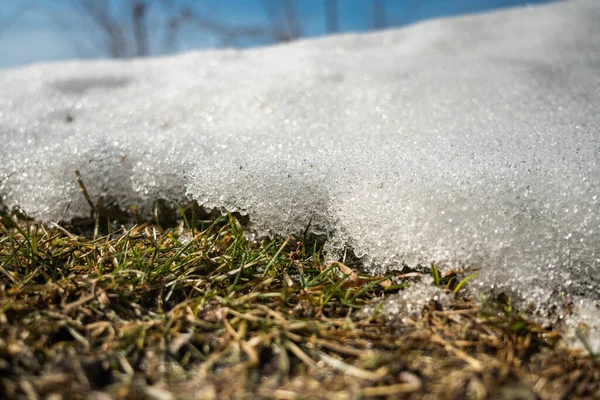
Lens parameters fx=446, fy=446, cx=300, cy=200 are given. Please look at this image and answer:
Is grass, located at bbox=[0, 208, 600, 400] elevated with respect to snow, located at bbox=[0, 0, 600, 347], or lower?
lower

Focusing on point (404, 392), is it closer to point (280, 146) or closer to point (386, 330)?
point (386, 330)

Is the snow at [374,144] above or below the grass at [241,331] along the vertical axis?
above

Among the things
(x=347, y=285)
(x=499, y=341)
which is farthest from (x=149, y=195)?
(x=499, y=341)

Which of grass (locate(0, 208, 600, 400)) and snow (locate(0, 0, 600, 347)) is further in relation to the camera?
snow (locate(0, 0, 600, 347))

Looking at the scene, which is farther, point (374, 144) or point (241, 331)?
point (374, 144)

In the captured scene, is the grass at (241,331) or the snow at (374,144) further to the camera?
the snow at (374,144)
